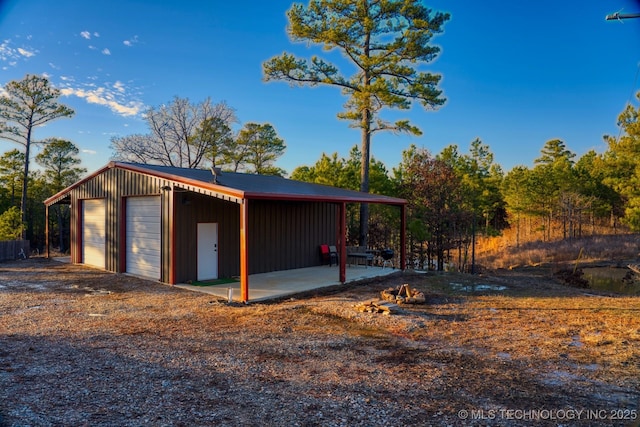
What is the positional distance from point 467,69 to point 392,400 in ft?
54.2

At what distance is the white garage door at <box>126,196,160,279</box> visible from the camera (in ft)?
34.1

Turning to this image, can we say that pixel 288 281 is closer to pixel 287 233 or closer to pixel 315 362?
pixel 287 233

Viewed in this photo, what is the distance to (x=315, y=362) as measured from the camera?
4.70 metres

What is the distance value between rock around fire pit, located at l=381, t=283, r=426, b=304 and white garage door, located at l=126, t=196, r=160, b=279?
600cm

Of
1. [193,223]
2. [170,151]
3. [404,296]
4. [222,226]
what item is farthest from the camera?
[170,151]

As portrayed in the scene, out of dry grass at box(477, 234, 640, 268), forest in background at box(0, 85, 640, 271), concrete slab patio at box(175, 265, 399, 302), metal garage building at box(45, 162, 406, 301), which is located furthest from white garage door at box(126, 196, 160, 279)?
dry grass at box(477, 234, 640, 268)

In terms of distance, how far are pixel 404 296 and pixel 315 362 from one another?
12.6ft

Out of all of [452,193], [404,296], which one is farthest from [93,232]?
[452,193]

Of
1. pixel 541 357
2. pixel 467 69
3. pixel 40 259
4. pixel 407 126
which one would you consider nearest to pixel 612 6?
pixel 541 357

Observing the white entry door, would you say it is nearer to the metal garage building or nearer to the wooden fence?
the metal garage building

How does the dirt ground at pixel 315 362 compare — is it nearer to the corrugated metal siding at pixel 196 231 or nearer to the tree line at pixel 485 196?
the corrugated metal siding at pixel 196 231

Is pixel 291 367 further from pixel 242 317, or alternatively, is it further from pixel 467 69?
pixel 467 69

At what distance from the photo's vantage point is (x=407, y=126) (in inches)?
622

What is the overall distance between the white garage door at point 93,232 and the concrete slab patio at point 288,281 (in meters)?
4.55
